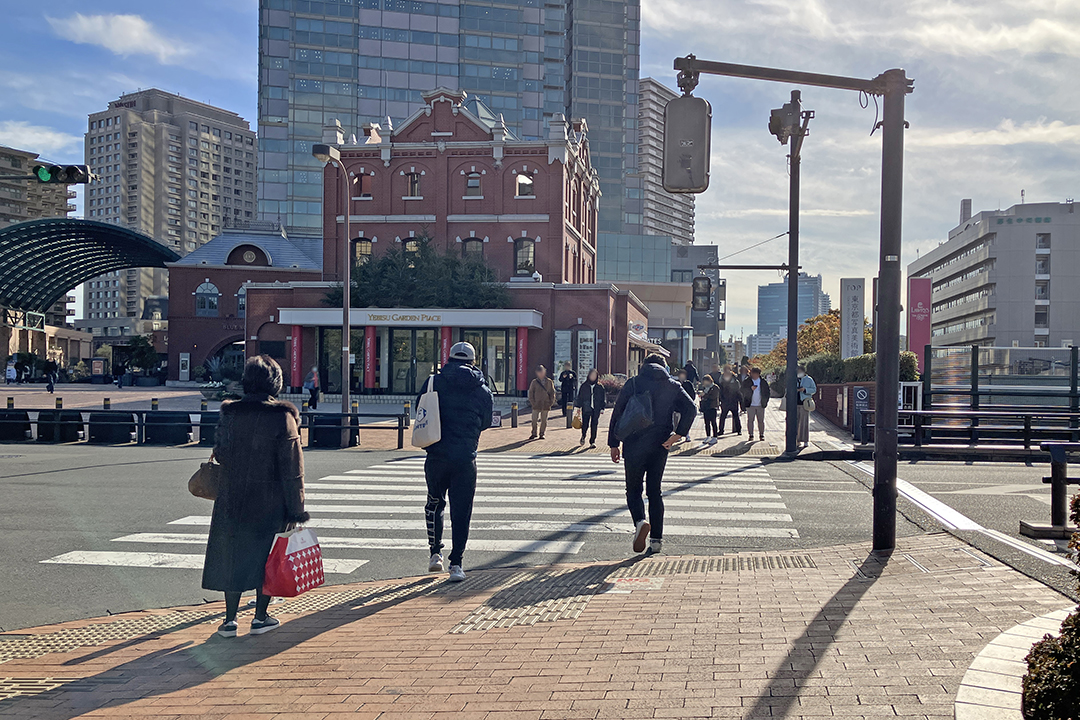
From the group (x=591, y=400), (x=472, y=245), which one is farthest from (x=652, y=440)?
(x=472, y=245)

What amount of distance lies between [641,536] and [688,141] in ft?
11.9

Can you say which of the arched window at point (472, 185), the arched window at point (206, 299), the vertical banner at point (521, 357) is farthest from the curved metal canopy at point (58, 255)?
the vertical banner at point (521, 357)

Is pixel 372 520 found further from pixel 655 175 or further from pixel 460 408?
pixel 655 175

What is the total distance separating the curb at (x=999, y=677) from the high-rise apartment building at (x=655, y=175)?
508 feet

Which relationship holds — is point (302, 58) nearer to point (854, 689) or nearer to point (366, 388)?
point (366, 388)

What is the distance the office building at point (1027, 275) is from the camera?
8456cm

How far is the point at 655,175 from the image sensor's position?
16112cm

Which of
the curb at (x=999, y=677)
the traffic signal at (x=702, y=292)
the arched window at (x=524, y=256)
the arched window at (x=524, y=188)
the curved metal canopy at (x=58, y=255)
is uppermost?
the arched window at (x=524, y=188)

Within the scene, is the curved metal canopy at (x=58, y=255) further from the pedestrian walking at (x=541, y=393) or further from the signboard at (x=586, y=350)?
the pedestrian walking at (x=541, y=393)

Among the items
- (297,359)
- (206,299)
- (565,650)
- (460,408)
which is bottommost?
(565,650)

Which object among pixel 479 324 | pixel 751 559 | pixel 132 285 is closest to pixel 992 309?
pixel 479 324

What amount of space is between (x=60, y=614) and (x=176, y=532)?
284cm

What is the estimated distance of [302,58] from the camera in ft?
257

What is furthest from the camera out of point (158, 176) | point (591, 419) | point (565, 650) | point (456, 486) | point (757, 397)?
point (158, 176)
